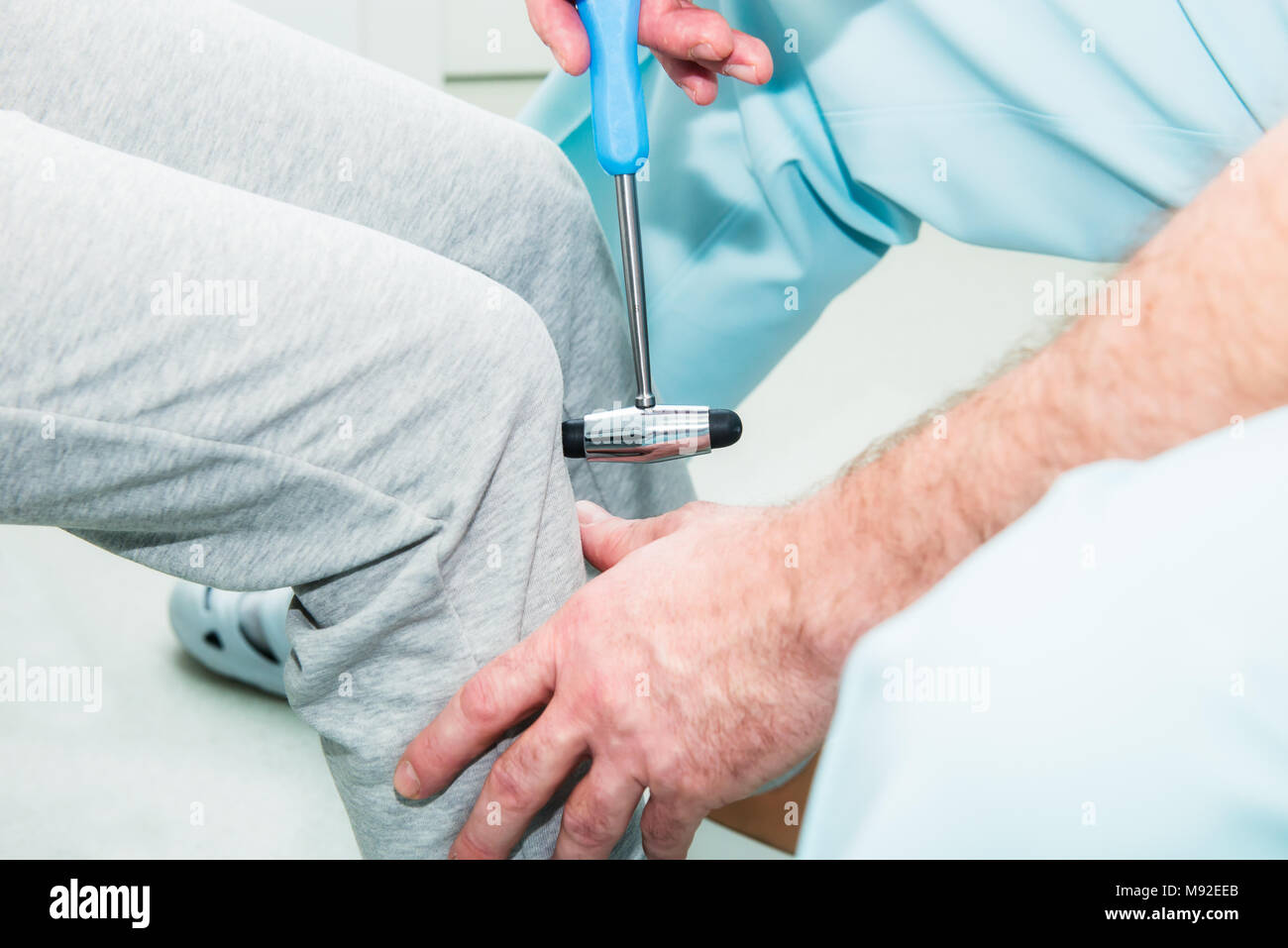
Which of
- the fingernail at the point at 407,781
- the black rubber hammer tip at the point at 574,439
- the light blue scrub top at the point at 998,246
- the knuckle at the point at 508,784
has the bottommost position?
the fingernail at the point at 407,781

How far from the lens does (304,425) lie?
37 cm

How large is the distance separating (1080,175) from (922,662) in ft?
1.26

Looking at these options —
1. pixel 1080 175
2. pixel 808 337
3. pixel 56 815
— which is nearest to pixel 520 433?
pixel 1080 175

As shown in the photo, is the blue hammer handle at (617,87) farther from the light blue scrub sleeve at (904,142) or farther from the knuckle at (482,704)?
the knuckle at (482,704)

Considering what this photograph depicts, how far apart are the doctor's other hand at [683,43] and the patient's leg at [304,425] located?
0.17m

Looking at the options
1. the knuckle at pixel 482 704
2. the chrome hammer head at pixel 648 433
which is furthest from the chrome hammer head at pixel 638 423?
the knuckle at pixel 482 704

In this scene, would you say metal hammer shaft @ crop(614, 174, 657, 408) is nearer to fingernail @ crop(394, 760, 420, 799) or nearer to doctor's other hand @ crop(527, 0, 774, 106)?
doctor's other hand @ crop(527, 0, 774, 106)

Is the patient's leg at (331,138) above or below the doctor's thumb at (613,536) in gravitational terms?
above

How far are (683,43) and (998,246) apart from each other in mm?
222

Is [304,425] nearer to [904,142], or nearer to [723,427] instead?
[723,427]

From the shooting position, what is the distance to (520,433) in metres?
0.41

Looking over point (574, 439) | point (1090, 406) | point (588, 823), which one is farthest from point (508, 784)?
point (1090, 406)

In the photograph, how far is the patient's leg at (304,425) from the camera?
0.33 metres
